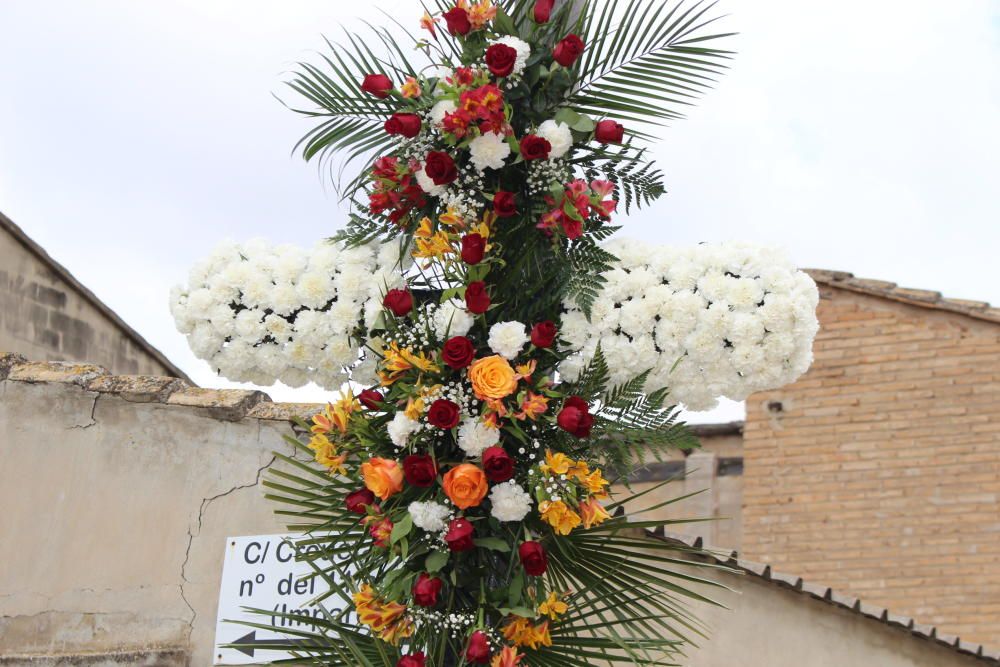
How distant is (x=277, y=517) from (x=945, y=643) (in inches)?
153

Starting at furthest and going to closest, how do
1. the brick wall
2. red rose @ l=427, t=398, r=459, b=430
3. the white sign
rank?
the brick wall → the white sign → red rose @ l=427, t=398, r=459, b=430

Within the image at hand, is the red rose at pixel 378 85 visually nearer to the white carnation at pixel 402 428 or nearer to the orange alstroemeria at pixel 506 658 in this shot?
the white carnation at pixel 402 428

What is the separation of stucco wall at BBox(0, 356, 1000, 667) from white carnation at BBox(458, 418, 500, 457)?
276 centimetres

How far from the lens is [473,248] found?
378cm

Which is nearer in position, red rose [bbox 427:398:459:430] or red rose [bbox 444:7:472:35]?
red rose [bbox 427:398:459:430]

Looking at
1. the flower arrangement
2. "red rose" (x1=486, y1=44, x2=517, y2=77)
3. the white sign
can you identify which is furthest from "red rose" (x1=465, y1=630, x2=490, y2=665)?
the white sign

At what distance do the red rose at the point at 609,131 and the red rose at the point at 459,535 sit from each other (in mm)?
1162

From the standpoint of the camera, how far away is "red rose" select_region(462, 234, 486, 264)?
3779 mm

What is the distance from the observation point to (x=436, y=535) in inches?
144

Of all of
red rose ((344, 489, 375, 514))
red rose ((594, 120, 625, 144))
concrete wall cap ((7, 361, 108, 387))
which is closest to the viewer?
red rose ((344, 489, 375, 514))

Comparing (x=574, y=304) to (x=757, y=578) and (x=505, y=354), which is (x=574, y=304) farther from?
(x=757, y=578)

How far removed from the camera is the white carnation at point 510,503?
3594 mm

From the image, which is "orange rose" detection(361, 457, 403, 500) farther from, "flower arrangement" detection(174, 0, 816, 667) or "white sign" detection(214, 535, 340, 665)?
"white sign" detection(214, 535, 340, 665)

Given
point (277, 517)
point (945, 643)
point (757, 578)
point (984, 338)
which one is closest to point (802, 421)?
point (984, 338)
